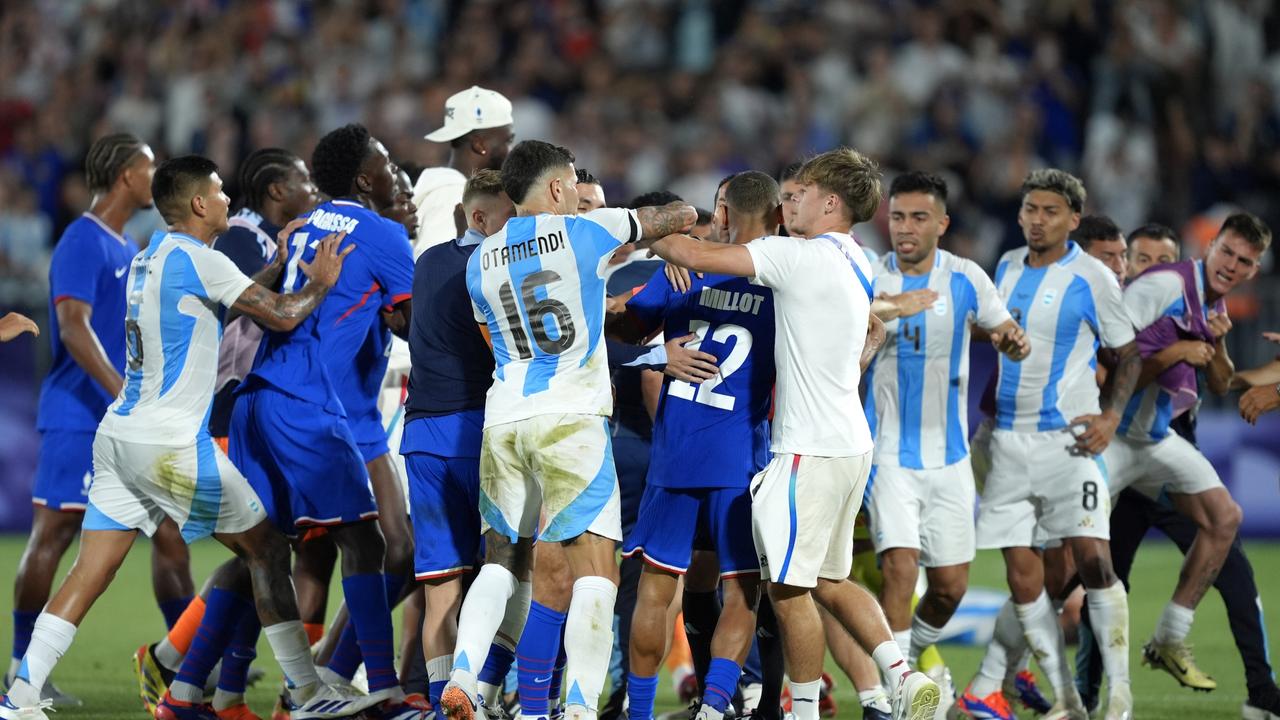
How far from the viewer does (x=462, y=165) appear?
9336 millimetres

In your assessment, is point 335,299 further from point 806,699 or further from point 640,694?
point 806,699

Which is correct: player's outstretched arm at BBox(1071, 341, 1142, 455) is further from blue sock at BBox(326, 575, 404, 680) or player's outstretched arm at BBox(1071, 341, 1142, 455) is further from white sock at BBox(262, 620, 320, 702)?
white sock at BBox(262, 620, 320, 702)

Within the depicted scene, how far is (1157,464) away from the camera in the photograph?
30.1ft

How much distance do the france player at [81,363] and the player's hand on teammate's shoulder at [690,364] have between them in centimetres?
340

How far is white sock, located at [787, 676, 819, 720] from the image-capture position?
699 cm

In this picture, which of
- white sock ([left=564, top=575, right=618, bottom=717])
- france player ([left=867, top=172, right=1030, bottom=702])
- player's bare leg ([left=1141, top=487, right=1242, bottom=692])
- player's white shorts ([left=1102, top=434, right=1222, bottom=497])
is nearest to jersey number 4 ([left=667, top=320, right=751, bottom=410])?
white sock ([left=564, top=575, right=618, bottom=717])

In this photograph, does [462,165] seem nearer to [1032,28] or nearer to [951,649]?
[951,649]

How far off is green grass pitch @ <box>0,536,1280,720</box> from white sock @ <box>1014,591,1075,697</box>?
700 mm

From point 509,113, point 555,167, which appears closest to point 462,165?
point 509,113

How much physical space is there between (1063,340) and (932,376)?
2.62 ft

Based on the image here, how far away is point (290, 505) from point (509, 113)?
2818 millimetres

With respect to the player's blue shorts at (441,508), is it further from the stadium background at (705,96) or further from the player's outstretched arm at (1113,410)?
the stadium background at (705,96)

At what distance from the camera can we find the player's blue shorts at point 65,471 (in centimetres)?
903

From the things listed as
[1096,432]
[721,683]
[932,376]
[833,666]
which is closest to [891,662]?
[721,683]
